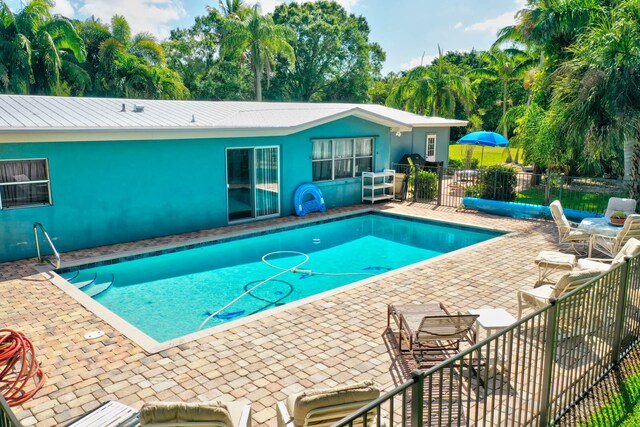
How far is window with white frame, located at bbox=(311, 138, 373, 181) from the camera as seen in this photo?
16.2 metres

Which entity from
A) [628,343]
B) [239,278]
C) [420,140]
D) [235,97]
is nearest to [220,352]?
[239,278]

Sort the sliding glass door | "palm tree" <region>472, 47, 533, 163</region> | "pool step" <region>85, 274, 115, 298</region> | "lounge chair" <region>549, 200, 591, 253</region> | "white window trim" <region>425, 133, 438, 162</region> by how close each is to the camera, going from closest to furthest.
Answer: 1. "pool step" <region>85, 274, 115, 298</region>
2. "lounge chair" <region>549, 200, 591, 253</region>
3. the sliding glass door
4. "white window trim" <region>425, 133, 438, 162</region>
5. "palm tree" <region>472, 47, 533, 163</region>

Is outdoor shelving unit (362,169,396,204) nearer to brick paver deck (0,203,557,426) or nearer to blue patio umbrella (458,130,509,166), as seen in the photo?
blue patio umbrella (458,130,509,166)

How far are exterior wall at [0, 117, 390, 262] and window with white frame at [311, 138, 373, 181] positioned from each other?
1.15 meters

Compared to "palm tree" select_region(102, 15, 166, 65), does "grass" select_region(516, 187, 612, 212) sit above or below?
below

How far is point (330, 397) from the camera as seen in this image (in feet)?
12.0

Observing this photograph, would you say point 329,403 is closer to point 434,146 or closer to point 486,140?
point 486,140

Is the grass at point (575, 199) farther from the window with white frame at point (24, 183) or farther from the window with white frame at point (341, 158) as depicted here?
the window with white frame at point (24, 183)

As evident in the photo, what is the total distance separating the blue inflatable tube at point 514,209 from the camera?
1379cm

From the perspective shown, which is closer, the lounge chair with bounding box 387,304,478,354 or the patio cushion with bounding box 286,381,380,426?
the patio cushion with bounding box 286,381,380,426

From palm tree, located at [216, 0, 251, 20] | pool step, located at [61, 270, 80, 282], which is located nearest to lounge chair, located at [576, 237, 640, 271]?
pool step, located at [61, 270, 80, 282]

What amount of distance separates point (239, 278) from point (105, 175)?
4.21 metres

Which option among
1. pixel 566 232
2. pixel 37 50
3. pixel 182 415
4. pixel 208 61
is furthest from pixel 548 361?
Result: pixel 208 61

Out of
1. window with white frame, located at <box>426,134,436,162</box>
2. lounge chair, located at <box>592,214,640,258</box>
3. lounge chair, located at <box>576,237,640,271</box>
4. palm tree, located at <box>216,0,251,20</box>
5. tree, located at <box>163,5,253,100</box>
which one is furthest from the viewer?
palm tree, located at <box>216,0,251,20</box>
